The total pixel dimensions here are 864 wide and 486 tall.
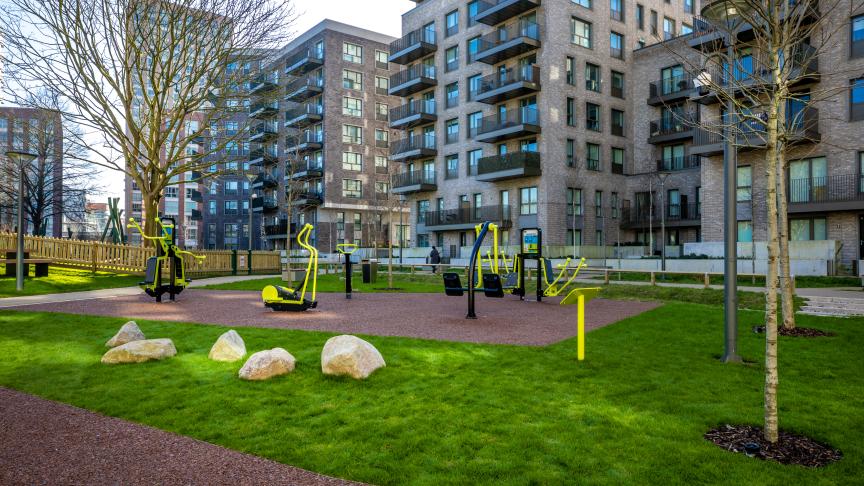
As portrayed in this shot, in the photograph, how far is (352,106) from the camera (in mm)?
58281

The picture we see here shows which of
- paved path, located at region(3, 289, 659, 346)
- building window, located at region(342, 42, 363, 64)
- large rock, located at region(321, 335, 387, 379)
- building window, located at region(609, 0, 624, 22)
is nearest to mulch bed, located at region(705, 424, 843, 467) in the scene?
large rock, located at region(321, 335, 387, 379)

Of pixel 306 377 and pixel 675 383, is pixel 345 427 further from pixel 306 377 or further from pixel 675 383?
pixel 675 383

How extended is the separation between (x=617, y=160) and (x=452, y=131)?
13.5 metres

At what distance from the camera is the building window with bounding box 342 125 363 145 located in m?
57.8

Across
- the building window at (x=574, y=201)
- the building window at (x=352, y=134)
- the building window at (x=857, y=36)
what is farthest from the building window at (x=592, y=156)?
the building window at (x=352, y=134)

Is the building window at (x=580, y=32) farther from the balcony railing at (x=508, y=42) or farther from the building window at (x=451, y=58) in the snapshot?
the building window at (x=451, y=58)

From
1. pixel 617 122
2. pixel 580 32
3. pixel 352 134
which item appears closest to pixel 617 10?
pixel 580 32

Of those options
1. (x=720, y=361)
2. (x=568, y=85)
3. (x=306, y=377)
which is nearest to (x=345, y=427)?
(x=306, y=377)

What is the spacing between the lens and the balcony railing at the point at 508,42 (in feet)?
124

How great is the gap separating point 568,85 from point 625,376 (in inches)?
1382

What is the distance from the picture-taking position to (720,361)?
7629mm

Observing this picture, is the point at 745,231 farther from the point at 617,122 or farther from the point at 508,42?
the point at 508,42

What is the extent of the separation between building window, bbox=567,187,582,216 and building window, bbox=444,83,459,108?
41.5 feet

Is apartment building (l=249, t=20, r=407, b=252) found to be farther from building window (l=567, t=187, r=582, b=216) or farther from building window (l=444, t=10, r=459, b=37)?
building window (l=567, t=187, r=582, b=216)
